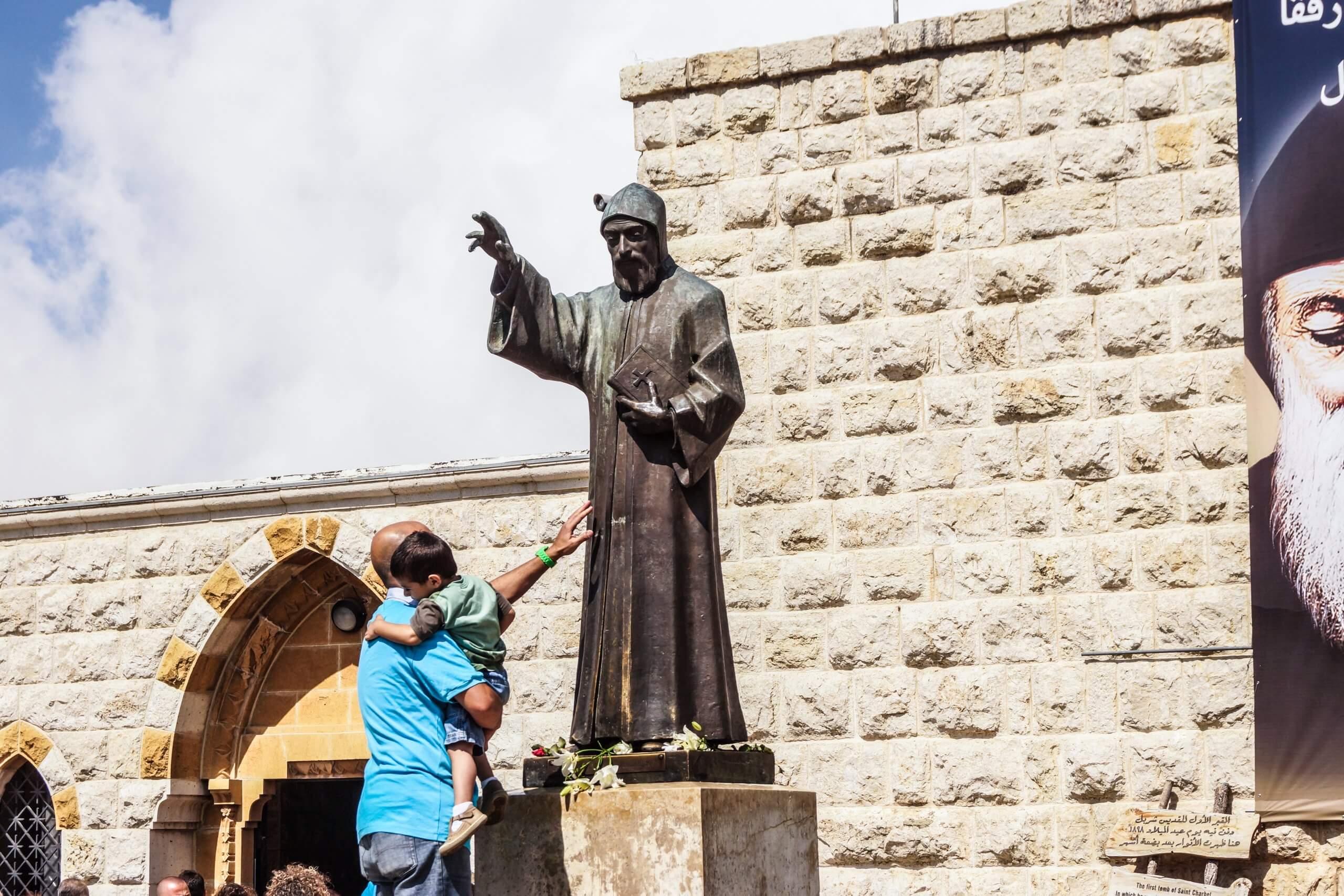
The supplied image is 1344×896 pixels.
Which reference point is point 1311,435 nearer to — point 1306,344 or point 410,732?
point 1306,344

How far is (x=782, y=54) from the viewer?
9.97 metres

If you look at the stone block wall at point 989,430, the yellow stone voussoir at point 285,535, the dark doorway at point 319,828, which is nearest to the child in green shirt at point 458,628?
the stone block wall at point 989,430

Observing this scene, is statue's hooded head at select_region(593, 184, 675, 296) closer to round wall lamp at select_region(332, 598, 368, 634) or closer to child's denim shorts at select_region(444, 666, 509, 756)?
child's denim shorts at select_region(444, 666, 509, 756)

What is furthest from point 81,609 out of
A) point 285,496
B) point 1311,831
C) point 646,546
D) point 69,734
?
point 1311,831

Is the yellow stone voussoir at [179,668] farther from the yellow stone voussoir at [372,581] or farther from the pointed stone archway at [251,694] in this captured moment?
the yellow stone voussoir at [372,581]

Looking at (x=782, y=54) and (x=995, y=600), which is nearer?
(x=995, y=600)

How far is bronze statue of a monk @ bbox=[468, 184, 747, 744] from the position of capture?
5688mm

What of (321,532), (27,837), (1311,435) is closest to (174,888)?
(321,532)

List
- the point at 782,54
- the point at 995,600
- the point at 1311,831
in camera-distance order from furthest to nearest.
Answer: the point at 782,54 < the point at 995,600 < the point at 1311,831

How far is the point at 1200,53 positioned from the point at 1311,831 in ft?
12.7

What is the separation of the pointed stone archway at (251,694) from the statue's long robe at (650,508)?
15.9 feet

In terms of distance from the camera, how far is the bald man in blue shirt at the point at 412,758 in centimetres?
502

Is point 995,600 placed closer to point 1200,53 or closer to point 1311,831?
point 1311,831

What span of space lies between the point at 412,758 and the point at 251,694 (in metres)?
6.41
